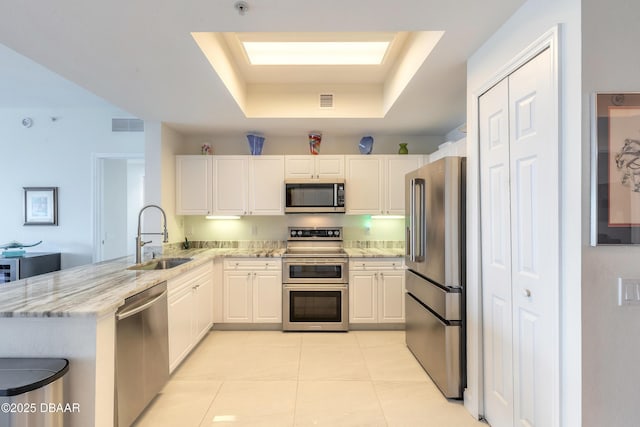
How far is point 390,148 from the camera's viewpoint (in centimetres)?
442

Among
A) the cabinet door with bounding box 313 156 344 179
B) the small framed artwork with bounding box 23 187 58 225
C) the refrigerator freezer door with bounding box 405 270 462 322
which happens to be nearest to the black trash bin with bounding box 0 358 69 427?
the refrigerator freezer door with bounding box 405 270 462 322

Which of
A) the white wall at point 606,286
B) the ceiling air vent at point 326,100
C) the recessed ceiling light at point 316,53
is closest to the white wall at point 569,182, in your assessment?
the white wall at point 606,286

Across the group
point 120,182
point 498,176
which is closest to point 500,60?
point 498,176

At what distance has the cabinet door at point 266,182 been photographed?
4.06 m

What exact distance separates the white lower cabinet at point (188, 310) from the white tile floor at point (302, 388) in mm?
190

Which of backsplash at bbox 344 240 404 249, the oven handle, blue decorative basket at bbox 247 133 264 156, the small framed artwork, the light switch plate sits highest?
blue decorative basket at bbox 247 133 264 156

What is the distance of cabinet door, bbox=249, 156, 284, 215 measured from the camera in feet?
13.3

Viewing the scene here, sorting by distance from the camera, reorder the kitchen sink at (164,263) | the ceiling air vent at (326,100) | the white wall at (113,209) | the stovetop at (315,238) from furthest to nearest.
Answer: the white wall at (113,209)
the stovetop at (315,238)
the ceiling air vent at (326,100)
the kitchen sink at (164,263)

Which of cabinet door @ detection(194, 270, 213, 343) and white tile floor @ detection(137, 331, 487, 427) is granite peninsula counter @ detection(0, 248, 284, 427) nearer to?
white tile floor @ detection(137, 331, 487, 427)

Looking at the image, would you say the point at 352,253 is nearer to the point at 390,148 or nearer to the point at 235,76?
the point at 390,148

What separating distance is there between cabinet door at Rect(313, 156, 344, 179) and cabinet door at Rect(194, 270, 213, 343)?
187cm

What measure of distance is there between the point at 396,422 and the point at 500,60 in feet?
8.11

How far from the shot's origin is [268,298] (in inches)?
149

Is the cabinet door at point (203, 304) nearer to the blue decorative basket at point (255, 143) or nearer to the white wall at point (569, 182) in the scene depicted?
the blue decorative basket at point (255, 143)
